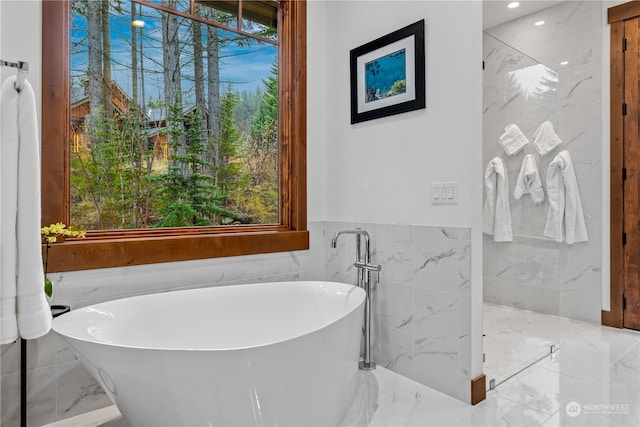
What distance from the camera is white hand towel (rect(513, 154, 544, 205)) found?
9.44 ft

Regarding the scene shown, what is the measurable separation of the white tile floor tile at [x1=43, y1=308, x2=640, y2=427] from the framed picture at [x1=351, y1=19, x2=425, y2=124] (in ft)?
5.32

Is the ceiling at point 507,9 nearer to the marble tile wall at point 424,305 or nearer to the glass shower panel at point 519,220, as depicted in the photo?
the glass shower panel at point 519,220

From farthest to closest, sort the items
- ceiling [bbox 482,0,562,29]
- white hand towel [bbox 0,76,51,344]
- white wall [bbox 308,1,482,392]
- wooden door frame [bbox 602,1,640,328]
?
ceiling [bbox 482,0,562,29] < wooden door frame [bbox 602,1,640,328] < white wall [bbox 308,1,482,392] < white hand towel [bbox 0,76,51,344]

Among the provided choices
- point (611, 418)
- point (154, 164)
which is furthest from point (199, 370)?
point (611, 418)

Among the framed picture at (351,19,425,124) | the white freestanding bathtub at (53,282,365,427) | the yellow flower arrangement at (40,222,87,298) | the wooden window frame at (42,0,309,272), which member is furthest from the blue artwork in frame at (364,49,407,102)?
the yellow flower arrangement at (40,222,87,298)

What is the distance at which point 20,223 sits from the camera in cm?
115

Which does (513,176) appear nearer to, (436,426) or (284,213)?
(284,213)

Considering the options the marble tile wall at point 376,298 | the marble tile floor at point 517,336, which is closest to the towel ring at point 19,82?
the marble tile wall at point 376,298

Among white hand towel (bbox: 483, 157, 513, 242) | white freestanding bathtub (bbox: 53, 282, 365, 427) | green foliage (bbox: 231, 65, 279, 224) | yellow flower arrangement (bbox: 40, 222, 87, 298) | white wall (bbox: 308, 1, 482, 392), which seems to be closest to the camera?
white freestanding bathtub (bbox: 53, 282, 365, 427)

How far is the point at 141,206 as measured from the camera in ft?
6.93

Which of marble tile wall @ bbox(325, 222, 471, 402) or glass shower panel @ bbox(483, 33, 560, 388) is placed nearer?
marble tile wall @ bbox(325, 222, 471, 402)

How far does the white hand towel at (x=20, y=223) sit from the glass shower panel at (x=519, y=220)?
8.67 ft

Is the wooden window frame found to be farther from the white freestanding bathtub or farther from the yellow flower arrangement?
the white freestanding bathtub

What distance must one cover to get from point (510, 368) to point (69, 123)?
2.88m
